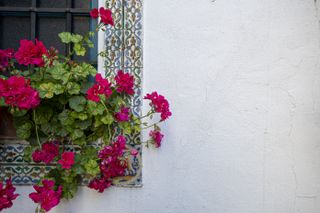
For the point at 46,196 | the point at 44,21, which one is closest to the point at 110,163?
the point at 46,196

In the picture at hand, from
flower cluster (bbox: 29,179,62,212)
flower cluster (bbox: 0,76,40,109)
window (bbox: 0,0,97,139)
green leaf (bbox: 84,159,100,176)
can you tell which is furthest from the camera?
window (bbox: 0,0,97,139)

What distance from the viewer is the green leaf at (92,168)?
1.71 meters

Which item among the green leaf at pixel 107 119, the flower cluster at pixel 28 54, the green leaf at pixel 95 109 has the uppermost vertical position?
the flower cluster at pixel 28 54

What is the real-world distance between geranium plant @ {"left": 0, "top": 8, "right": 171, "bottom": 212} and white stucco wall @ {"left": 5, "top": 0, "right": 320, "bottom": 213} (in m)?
0.15

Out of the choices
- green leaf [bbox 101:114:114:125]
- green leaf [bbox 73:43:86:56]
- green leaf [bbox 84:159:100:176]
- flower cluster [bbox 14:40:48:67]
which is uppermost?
green leaf [bbox 73:43:86:56]

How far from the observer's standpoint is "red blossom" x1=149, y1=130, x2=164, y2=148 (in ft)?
5.96

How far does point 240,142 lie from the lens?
6.16 feet

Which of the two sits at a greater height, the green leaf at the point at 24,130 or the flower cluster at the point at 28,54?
the flower cluster at the point at 28,54

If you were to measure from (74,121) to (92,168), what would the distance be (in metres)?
0.26

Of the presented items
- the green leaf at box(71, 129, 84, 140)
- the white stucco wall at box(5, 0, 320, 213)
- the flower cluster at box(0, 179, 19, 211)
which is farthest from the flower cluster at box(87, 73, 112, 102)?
the flower cluster at box(0, 179, 19, 211)

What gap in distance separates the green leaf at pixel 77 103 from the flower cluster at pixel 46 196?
1.26 ft

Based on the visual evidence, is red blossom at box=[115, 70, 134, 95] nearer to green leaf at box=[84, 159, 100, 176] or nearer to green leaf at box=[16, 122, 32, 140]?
green leaf at box=[84, 159, 100, 176]

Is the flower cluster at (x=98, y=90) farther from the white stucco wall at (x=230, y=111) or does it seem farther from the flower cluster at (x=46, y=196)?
the flower cluster at (x=46, y=196)

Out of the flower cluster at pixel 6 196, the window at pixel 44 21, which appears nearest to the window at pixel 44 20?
the window at pixel 44 21
